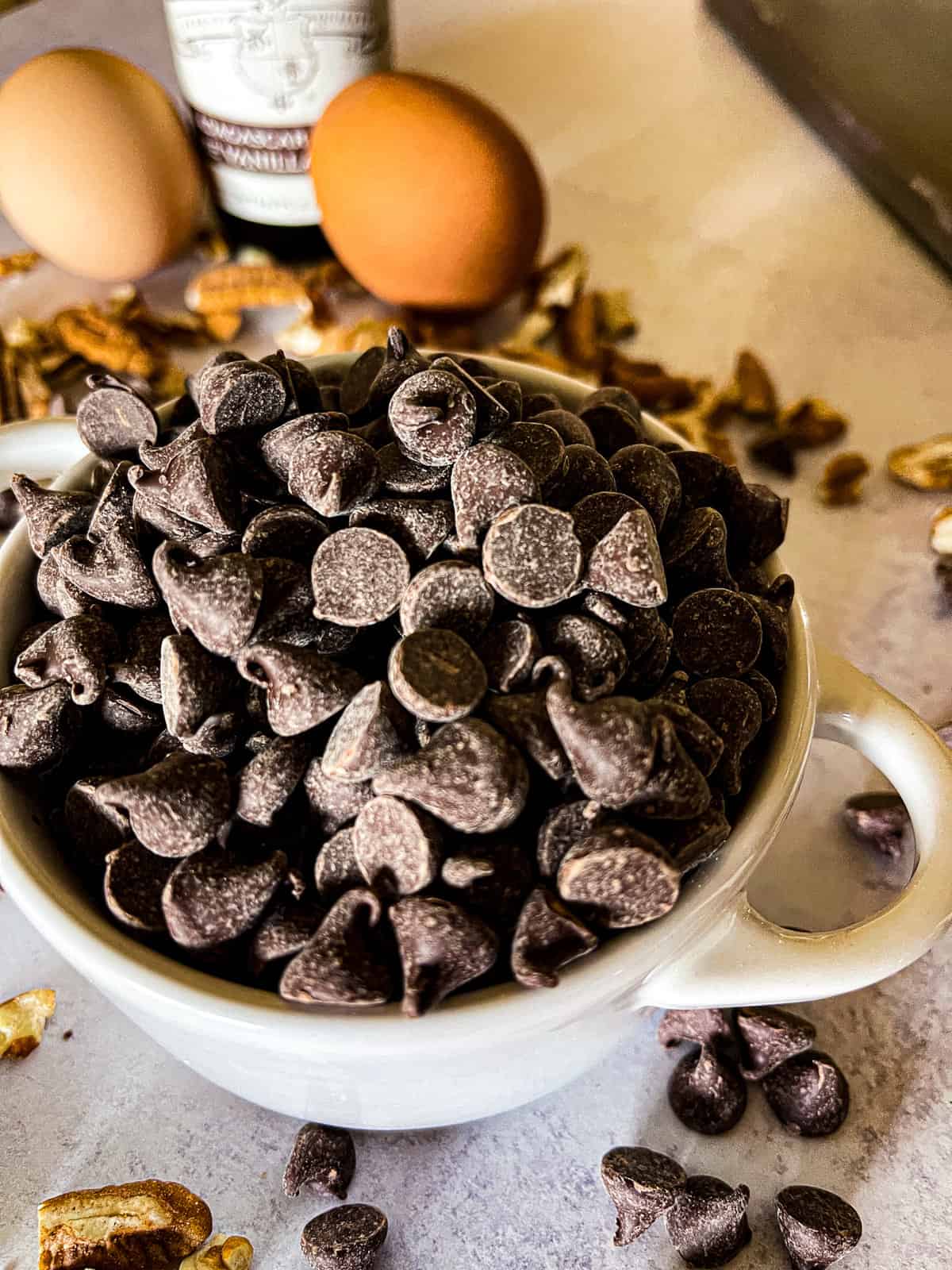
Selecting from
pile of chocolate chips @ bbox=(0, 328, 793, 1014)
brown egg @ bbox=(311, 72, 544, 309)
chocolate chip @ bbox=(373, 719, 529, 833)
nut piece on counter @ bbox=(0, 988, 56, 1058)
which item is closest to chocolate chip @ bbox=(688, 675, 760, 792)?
pile of chocolate chips @ bbox=(0, 328, 793, 1014)

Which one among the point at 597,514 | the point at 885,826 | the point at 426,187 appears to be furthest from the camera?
the point at 426,187

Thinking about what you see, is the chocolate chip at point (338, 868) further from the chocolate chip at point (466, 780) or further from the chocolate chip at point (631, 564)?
the chocolate chip at point (631, 564)

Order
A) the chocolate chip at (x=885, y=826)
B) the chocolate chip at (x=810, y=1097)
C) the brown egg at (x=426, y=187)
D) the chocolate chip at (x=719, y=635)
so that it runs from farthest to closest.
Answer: the brown egg at (x=426, y=187)
the chocolate chip at (x=885, y=826)
the chocolate chip at (x=810, y=1097)
the chocolate chip at (x=719, y=635)

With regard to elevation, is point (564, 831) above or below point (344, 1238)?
above

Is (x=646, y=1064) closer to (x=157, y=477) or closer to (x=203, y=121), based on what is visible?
(x=157, y=477)

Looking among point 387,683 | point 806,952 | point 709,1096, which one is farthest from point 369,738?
point 709,1096

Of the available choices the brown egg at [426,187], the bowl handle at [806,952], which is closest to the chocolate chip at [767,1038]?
the bowl handle at [806,952]

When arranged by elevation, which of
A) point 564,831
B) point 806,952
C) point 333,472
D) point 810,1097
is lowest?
point 810,1097

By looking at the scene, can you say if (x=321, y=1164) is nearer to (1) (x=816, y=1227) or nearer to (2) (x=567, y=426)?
(1) (x=816, y=1227)
